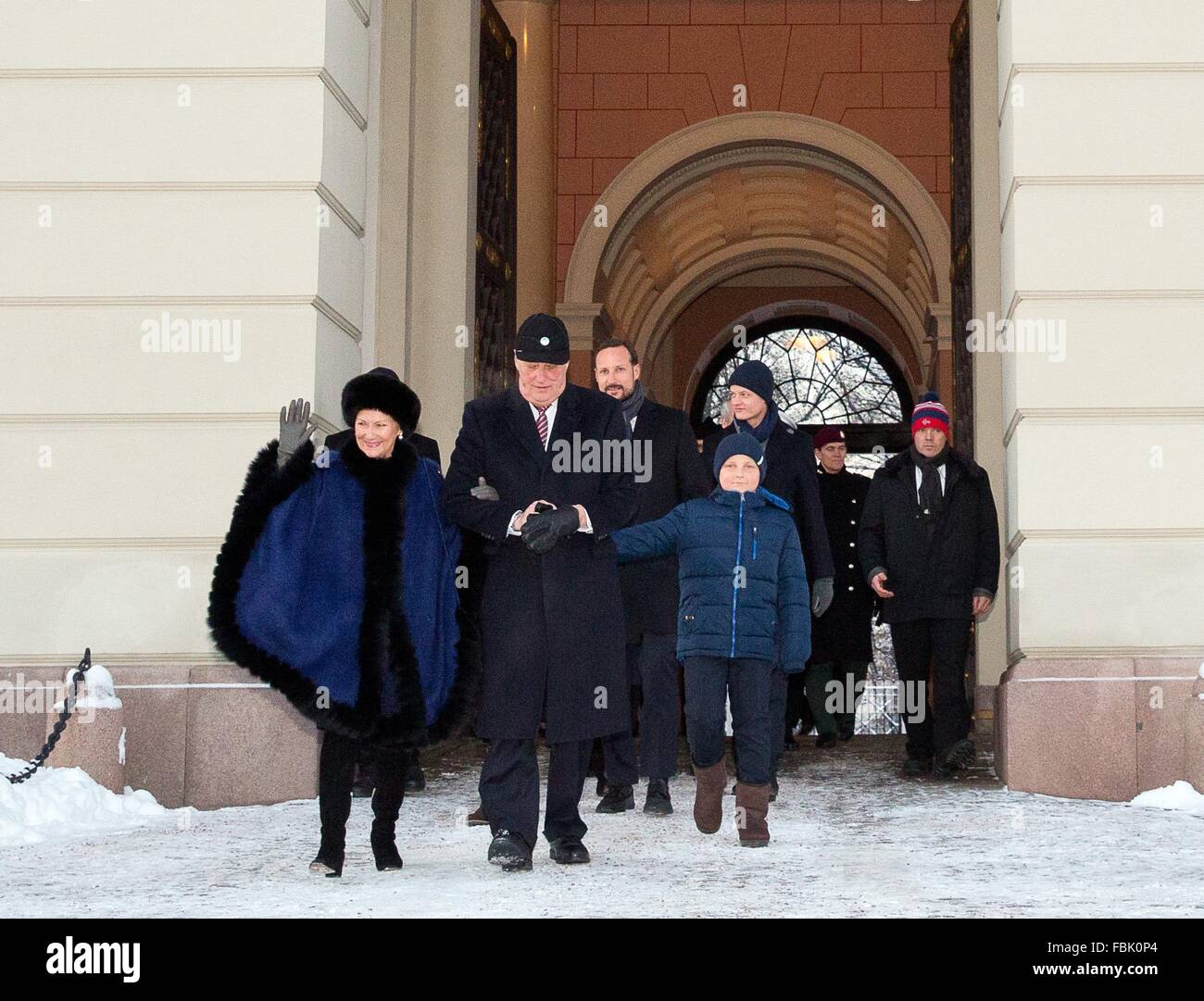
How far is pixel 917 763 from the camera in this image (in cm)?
820

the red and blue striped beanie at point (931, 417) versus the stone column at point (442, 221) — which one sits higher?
the stone column at point (442, 221)

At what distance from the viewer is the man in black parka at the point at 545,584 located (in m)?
5.45

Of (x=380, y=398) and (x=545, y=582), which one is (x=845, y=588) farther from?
(x=380, y=398)

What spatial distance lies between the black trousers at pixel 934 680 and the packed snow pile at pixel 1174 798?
41.2 inches

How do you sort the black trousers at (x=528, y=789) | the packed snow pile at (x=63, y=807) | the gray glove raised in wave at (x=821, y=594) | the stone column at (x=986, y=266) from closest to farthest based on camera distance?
the black trousers at (x=528, y=789)
the packed snow pile at (x=63, y=807)
the gray glove raised in wave at (x=821, y=594)
the stone column at (x=986, y=266)

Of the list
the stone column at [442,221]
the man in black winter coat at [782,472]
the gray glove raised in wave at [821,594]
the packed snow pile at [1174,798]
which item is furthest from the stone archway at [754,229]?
the packed snow pile at [1174,798]

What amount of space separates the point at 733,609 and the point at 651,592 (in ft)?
3.75

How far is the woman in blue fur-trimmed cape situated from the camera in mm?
5297

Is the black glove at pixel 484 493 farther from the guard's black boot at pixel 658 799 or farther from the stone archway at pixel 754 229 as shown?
the stone archway at pixel 754 229

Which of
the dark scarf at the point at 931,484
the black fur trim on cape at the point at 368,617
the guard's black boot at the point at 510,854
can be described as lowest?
the guard's black boot at the point at 510,854

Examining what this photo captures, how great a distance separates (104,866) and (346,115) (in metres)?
3.73

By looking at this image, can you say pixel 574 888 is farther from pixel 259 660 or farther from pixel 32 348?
pixel 32 348

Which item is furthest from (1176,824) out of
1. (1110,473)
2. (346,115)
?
(346,115)

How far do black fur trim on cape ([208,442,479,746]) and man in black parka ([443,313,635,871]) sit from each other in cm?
17
